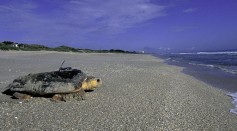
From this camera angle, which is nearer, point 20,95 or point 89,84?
point 20,95

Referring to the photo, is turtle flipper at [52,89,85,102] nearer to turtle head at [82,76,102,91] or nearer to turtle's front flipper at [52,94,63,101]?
turtle's front flipper at [52,94,63,101]

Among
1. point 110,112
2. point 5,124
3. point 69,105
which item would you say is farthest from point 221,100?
point 5,124

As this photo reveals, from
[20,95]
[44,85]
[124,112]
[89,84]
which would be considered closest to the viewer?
[124,112]

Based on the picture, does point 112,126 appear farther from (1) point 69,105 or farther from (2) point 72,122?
(1) point 69,105

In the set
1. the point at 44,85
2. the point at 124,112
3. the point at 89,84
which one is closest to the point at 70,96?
the point at 44,85

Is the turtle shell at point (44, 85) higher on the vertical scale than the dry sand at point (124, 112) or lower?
higher

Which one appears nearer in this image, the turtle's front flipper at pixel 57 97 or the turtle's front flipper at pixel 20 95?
the turtle's front flipper at pixel 20 95

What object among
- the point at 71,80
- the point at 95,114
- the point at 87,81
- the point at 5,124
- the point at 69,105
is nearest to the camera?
the point at 5,124

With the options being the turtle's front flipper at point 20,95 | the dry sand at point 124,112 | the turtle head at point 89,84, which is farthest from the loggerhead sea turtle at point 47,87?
the turtle head at point 89,84

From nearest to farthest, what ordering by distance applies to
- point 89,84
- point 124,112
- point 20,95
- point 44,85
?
point 124,112 < point 20,95 < point 44,85 < point 89,84

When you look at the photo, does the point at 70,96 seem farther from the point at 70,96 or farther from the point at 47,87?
the point at 47,87

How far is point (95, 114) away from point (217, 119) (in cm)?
328

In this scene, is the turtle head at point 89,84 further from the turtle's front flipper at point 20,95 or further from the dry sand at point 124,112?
the turtle's front flipper at point 20,95

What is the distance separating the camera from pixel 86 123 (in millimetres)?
7578
